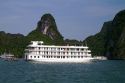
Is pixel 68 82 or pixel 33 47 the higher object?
pixel 33 47

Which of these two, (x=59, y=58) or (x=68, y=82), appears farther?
(x=59, y=58)

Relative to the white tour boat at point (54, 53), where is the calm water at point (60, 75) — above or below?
below

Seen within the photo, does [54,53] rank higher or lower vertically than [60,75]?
higher

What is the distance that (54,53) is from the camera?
136 m

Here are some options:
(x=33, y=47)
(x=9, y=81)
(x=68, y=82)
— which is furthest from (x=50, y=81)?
(x=33, y=47)

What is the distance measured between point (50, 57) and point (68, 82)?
86046 millimetres

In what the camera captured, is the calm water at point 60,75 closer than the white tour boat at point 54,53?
Yes

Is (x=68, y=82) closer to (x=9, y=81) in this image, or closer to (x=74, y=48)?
(x=9, y=81)

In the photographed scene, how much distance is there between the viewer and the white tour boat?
436 ft

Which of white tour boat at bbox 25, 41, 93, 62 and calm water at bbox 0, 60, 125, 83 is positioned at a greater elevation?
white tour boat at bbox 25, 41, 93, 62

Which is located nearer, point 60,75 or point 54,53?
point 60,75

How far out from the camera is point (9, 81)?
161 ft

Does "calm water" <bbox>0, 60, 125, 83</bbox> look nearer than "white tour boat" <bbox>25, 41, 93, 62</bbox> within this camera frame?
Yes

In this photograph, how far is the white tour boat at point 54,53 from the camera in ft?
436
